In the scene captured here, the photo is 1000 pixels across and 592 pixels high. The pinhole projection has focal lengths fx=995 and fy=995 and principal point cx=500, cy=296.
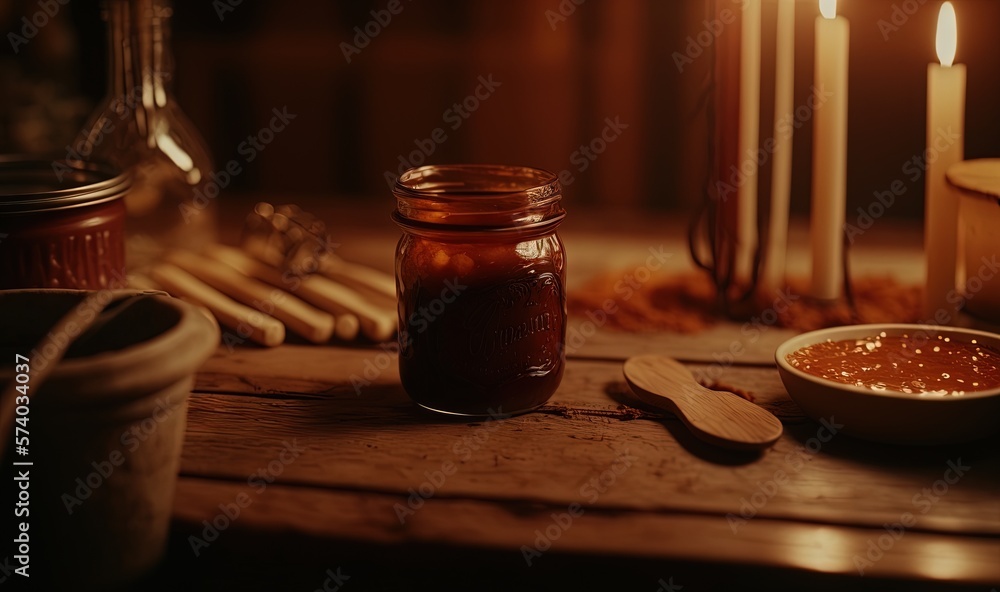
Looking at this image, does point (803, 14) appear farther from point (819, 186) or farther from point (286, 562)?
point (286, 562)

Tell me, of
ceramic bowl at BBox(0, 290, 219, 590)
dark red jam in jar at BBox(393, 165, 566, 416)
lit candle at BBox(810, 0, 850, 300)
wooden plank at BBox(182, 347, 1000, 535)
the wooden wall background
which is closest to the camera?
ceramic bowl at BBox(0, 290, 219, 590)

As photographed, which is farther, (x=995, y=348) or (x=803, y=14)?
(x=803, y=14)

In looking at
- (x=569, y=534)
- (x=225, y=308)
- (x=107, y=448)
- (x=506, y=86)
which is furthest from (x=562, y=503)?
(x=506, y=86)

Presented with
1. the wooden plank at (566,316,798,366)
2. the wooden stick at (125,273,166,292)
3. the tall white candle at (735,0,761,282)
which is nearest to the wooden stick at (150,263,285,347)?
the wooden stick at (125,273,166,292)

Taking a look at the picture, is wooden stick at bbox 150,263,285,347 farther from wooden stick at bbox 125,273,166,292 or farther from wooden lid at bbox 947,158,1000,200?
wooden lid at bbox 947,158,1000,200

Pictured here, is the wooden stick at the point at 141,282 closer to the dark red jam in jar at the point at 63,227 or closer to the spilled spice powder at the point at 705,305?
the dark red jam in jar at the point at 63,227

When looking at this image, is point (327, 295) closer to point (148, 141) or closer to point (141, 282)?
point (141, 282)

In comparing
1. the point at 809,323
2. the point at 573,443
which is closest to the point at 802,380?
the point at 573,443
